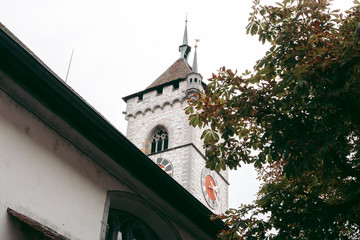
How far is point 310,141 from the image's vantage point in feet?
21.5

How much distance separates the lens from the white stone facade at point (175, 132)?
28516 mm

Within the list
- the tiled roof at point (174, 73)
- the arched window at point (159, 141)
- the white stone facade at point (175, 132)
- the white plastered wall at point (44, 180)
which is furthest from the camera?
the tiled roof at point (174, 73)

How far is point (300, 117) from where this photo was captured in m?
7.03

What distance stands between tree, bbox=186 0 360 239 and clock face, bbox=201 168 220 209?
69.4 feet

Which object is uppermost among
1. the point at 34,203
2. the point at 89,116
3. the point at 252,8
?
the point at 252,8

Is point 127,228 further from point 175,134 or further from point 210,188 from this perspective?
point 175,134

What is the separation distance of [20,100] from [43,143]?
2.58 ft

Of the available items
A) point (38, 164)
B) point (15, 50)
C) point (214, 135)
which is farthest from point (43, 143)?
point (214, 135)

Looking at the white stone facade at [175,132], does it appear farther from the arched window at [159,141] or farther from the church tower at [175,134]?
the arched window at [159,141]

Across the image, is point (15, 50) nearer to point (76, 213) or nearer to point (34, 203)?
point (34, 203)

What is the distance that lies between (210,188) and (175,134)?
13.9ft

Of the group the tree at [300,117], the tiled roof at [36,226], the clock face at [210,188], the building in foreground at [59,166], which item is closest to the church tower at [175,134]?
the clock face at [210,188]

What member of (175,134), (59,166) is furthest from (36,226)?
(175,134)

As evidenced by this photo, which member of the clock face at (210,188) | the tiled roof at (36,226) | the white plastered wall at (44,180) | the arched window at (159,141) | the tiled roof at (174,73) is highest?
the tiled roof at (174,73)
